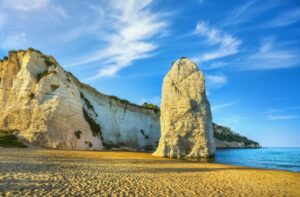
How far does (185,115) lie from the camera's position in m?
34.8

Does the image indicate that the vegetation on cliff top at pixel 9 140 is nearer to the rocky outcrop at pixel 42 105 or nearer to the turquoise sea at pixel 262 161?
the rocky outcrop at pixel 42 105

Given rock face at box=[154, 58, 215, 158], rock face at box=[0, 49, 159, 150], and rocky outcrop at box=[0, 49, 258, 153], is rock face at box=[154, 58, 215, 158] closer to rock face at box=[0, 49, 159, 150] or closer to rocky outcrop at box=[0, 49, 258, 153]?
rocky outcrop at box=[0, 49, 258, 153]

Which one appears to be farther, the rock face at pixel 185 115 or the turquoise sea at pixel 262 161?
the rock face at pixel 185 115

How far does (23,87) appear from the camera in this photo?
33688 mm

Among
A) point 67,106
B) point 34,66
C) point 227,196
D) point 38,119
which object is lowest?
point 227,196

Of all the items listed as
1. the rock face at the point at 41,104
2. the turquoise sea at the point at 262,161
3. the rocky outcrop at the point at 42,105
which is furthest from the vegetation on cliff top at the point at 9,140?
the turquoise sea at the point at 262,161

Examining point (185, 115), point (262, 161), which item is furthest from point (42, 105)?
point (262, 161)

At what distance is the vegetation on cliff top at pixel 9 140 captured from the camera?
27672 mm

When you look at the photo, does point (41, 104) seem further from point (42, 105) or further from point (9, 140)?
point (9, 140)

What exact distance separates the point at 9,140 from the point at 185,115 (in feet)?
68.0

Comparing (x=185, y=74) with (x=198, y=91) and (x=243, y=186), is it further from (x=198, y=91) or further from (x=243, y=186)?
(x=243, y=186)

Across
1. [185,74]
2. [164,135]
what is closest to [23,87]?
[164,135]

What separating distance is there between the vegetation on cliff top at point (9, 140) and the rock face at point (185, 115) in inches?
626

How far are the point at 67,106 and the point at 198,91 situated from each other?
1750 cm
